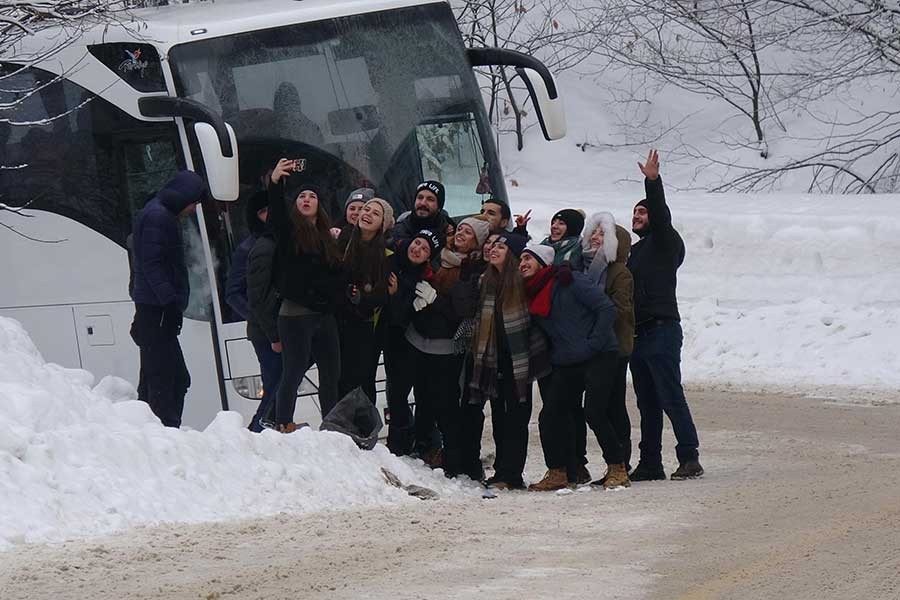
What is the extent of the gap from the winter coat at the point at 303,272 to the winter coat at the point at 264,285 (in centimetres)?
11

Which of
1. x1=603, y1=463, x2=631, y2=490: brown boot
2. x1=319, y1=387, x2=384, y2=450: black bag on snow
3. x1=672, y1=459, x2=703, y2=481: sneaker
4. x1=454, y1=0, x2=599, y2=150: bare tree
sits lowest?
x1=672, y1=459, x2=703, y2=481: sneaker

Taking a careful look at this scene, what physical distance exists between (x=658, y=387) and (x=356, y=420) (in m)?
1.93

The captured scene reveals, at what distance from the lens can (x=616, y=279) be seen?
9.84 metres

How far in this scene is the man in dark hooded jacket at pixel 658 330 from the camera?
10047mm

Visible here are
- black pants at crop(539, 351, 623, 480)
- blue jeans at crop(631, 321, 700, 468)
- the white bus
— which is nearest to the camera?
black pants at crop(539, 351, 623, 480)

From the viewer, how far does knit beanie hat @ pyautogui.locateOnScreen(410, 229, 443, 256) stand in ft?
32.9

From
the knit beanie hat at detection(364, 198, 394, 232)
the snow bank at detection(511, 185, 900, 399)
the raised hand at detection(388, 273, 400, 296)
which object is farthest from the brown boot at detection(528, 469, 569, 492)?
the snow bank at detection(511, 185, 900, 399)

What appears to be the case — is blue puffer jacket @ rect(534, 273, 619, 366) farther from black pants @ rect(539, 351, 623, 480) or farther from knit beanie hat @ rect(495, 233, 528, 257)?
knit beanie hat @ rect(495, 233, 528, 257)

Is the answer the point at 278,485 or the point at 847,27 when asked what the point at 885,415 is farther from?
the point at 847,27

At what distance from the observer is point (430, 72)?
460 inches

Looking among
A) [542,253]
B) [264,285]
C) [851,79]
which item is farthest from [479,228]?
[851,79]

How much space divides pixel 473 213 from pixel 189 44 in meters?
2.34

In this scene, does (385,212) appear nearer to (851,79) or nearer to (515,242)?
(515,242)

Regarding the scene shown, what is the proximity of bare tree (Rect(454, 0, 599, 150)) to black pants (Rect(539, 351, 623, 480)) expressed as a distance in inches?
701
